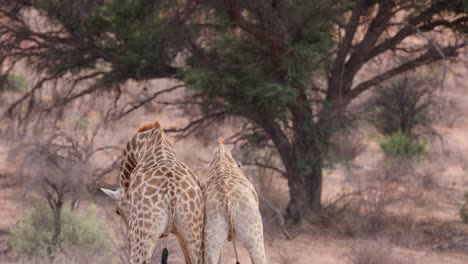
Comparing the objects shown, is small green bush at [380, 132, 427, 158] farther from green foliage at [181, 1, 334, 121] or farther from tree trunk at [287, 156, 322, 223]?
green foliage at [181, 1, 334, 121]

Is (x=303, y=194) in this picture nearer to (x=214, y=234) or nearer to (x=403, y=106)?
(x=403, y=106)

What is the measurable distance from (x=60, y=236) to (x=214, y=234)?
7210mm

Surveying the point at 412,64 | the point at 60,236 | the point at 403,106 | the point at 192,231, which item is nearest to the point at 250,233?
the point at 192,231

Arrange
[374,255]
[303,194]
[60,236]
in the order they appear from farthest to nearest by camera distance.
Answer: [303,194] → [60,236] → [374,255]

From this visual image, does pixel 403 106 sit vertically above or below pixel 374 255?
above

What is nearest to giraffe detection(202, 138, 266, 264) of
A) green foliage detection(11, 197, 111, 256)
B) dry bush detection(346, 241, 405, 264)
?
green foliage detection(11, 197, 111, 256)

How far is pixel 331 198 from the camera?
55.9 feet

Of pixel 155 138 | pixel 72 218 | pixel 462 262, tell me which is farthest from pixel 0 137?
pixel 155 138

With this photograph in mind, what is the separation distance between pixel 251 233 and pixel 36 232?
7398mm

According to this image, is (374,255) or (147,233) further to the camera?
(374,255)

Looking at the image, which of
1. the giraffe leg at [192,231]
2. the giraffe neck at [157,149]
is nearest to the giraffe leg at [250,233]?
the giraffe leg at [192,231]

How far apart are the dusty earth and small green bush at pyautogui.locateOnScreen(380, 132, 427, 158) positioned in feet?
1.36

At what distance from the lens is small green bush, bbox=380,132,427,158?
833 inches

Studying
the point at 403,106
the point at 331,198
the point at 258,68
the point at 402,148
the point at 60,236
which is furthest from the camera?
the point at 403,106
